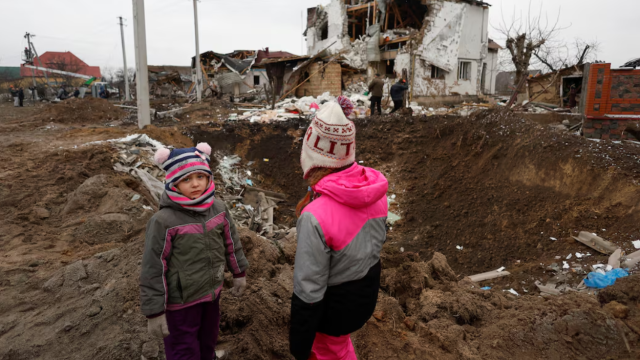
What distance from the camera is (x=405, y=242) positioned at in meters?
7.00

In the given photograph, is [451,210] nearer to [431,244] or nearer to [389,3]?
[431,244]

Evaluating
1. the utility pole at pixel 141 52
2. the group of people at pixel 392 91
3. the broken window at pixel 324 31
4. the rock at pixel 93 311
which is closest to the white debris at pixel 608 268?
the rock at pixel 93 311

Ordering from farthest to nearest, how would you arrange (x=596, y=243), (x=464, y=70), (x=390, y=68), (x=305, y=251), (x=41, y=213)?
(x=390, y=68)
(x=464, y=70)
(x=41, y=213)
(x=596, y=243)
(x=305, y=251)

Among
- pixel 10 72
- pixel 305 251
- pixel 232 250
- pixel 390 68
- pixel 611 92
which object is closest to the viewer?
pixel 305 251

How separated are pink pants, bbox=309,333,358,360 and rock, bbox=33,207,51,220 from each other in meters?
5.31

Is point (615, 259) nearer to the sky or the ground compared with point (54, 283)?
nearer to the ground

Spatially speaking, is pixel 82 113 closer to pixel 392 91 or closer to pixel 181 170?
pixel 392 91

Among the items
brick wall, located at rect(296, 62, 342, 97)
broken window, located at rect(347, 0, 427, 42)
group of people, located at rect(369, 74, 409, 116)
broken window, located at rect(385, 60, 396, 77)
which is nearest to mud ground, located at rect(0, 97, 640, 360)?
group of people, located at rect(369, 74, 409, 116)

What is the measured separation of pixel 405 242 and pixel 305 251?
18.8 ft

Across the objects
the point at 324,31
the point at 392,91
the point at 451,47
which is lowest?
the point at 392,91

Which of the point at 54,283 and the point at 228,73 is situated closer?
the point at 54,283

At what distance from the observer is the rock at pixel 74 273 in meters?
3.33

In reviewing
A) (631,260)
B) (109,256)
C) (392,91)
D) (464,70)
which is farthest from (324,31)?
(109,256)

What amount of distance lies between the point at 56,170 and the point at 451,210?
7.85m
